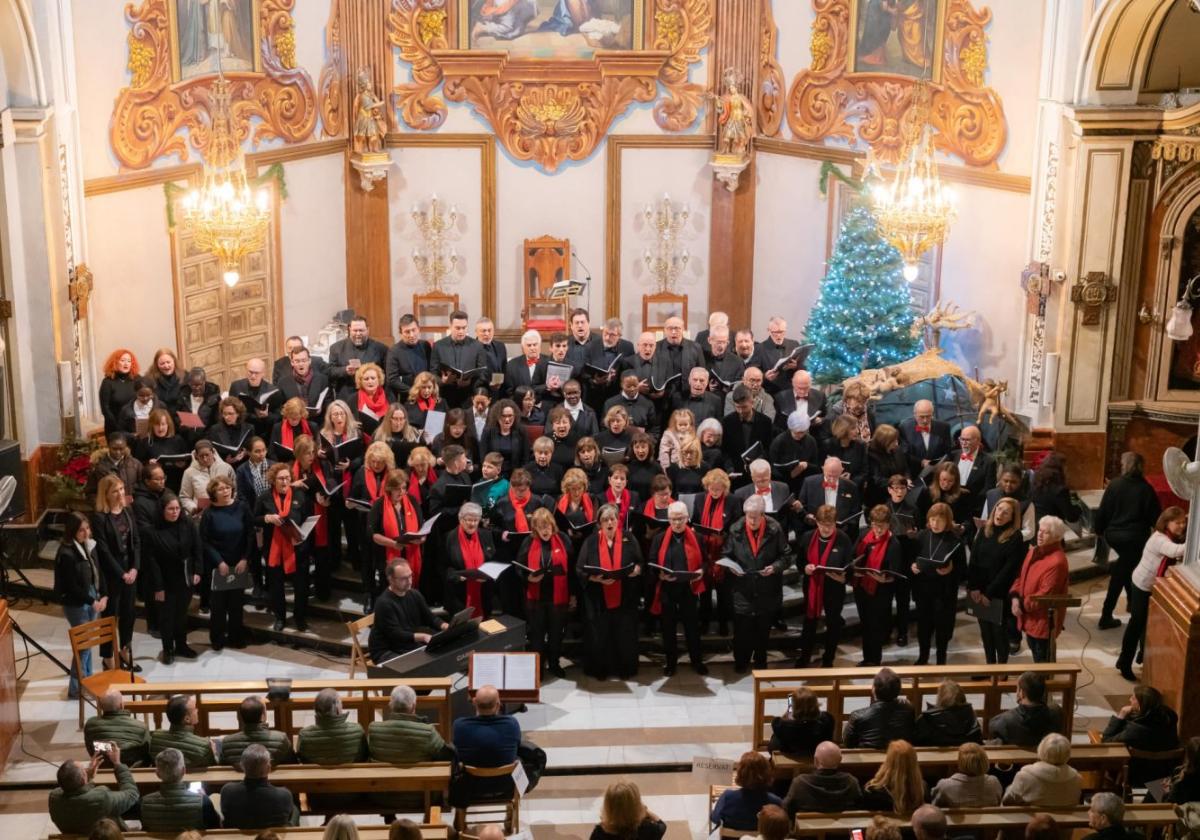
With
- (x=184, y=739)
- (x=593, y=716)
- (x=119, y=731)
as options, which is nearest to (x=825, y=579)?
(x=593, y=716)

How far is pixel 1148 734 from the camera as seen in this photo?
1020cm

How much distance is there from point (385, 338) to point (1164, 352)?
968cm

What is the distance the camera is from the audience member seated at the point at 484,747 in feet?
32.2

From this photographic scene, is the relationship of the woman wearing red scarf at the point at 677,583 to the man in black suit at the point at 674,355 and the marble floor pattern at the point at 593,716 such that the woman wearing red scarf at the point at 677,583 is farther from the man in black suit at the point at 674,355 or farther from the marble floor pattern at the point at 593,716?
the man in black suit at the point at 674,355

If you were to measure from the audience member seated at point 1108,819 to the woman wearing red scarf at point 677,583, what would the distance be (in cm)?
453

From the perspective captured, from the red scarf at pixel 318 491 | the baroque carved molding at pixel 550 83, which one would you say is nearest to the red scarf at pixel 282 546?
the red scarf at pixel 318 491

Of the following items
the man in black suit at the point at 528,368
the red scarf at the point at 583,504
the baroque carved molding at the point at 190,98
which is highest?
the baroque carved molding at the point at 190,98

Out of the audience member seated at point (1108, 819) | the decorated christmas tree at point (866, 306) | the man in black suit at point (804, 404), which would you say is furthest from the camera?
the decorated christmas tree at point (866, 306)

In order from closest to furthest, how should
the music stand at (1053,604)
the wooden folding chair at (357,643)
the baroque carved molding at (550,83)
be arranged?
the music stand at (1053,604)
the wooden folding chair at (357,643)
the baroque carved molding at (550,83)

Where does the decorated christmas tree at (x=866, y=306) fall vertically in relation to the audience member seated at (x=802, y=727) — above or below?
above

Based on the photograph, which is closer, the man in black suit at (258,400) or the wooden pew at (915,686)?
the wooden pew at (915,686)

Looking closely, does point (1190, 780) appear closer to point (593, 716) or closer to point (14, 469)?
point (593, 716)

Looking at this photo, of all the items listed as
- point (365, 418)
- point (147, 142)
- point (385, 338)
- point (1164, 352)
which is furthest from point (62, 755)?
point (1164, 352)

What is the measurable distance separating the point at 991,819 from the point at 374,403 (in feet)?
24.7
